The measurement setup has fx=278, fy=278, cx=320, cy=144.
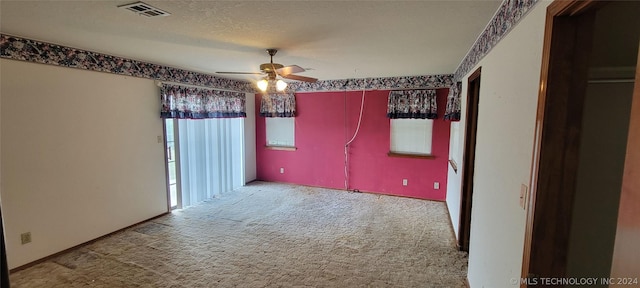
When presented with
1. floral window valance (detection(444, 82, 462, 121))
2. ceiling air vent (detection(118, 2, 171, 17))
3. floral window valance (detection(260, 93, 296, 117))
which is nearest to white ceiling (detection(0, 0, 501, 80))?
ceiling air vent (detection(118, 2, 171, 17))

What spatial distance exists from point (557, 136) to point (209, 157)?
15.3 feet

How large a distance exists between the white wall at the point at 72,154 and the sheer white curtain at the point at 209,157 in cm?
51

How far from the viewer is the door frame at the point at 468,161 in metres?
2.81

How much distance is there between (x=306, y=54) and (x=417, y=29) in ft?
4.13

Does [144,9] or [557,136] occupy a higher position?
[144,9]

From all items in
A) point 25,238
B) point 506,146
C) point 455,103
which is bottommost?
point 25,238

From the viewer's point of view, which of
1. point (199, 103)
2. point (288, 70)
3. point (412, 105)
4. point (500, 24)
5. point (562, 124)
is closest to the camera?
point (562, 124)

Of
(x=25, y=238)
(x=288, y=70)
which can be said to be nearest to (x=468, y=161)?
(x=288, y=70)

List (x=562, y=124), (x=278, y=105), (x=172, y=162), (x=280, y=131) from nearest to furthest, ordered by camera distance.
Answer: (x=562, y=124) → (x=172, y=162) → (x=278, y=105) → (x=280, y=131)

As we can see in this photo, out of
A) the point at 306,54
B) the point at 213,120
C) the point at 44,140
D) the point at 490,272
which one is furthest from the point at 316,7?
the point at 213,120

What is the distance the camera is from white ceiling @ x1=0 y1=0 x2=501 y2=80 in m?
1.76

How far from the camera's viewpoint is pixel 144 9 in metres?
1.81

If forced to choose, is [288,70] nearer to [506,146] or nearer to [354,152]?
[506,146]

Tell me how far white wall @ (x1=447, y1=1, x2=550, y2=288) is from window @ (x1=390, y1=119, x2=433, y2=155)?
8.42 ft
